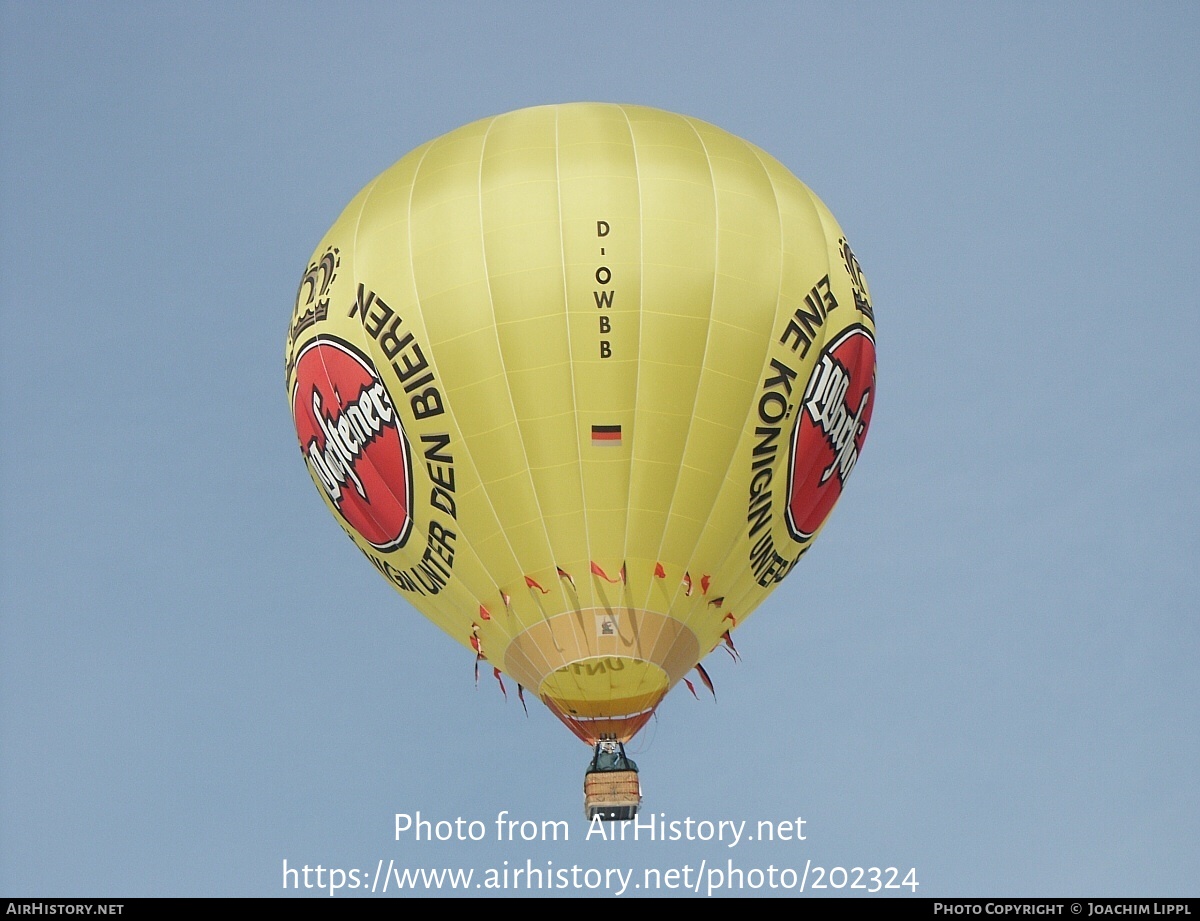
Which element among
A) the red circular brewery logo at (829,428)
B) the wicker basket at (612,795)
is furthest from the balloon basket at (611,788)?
the red circular brewery logo at (829,428)

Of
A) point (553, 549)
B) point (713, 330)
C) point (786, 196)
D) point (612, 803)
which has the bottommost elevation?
point (612, 803)

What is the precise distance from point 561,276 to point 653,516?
3149 millimetres

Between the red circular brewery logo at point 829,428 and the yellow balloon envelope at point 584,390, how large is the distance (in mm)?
51

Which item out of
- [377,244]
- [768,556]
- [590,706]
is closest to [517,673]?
[590,706]

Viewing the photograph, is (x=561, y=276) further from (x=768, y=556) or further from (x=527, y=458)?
(x=768, y=556)

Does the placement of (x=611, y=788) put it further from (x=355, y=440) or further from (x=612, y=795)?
(x=355, y=440)

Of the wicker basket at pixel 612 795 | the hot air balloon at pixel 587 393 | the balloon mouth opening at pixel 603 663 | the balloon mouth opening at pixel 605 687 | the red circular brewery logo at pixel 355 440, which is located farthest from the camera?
the red circular brewery logo at pixel 355 440

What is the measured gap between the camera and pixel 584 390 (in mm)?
30312

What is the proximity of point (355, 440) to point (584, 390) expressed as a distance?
10.5 ft

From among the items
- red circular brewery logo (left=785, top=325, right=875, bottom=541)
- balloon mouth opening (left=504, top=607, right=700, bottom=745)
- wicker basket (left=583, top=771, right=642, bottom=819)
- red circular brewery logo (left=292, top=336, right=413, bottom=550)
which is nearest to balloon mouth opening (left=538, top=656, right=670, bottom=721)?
balloon mouth opening (left=504, top=607, right=700, bottom=745)

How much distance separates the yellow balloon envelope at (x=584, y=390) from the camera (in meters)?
30.4

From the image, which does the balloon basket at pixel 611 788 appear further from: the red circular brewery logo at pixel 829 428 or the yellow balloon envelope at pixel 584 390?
the red circular brewery logo at pixel 829 428

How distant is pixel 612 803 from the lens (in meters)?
30.9

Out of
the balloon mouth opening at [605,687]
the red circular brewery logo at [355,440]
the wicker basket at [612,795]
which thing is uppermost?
the red circular brewery logo at [355,440]
